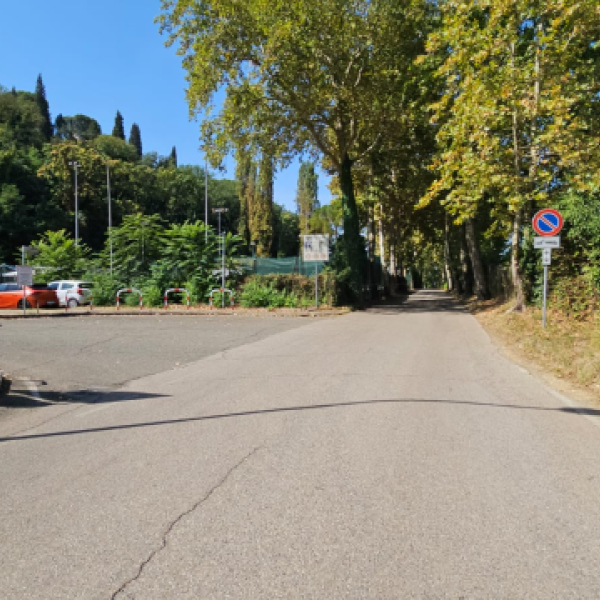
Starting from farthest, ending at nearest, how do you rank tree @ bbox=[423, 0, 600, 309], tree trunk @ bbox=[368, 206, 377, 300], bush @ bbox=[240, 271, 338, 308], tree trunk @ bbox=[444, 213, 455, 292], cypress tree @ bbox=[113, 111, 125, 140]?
cypress tree @ bbox=[113, 111, 125, 140], tree trunk @ bbox=[444, 213, 455, 292], tree trunk @ bbox=[368, 206, 377, 300], bush @ bbox=[240, 271, 338, 308], tree @ bbox=[423, 0, 600, 309]

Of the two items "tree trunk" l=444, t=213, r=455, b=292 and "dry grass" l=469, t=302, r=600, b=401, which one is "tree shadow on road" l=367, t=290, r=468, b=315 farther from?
"tree trunk" l=444, t=213, r=455, b=292

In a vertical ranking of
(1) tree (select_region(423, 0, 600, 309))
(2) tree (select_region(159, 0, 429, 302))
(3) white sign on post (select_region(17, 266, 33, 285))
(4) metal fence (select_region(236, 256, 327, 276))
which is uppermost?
(2) tree (select_region(159, 0, 429, 302))

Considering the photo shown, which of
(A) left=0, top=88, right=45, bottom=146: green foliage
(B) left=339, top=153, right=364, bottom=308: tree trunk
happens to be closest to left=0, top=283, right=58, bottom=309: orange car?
(B) left=339, top=153, right=364, bottom=308: tree trunk

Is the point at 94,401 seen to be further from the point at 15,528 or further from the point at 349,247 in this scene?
the point at 349,247

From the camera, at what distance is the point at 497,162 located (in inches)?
640

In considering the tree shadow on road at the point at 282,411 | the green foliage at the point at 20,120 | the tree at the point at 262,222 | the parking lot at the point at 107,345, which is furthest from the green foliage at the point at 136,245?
the green foliage at the point at 20,120

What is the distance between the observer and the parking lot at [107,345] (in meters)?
9.23

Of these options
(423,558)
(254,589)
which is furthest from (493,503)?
(254,589)

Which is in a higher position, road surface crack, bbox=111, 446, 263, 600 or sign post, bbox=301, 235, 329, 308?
sign post, bbox=301, 235, 329, 308

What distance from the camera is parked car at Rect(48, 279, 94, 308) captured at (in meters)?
26.4

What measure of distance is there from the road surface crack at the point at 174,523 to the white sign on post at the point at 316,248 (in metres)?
18.8

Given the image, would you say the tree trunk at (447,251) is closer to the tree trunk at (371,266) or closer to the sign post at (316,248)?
the tree trunk at (371,266)

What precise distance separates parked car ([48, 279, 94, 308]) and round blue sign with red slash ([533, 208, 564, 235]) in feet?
67.8

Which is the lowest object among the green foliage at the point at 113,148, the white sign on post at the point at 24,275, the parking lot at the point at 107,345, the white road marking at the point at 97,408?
the white road marking at the point at 97,408
